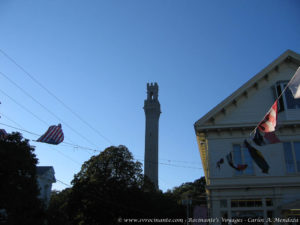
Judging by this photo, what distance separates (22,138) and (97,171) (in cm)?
1767

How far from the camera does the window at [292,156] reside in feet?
54.7

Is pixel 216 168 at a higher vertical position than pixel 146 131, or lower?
lower

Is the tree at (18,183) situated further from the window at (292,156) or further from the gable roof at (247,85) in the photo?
the window at (292,156)

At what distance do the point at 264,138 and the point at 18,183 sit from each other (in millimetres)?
12911

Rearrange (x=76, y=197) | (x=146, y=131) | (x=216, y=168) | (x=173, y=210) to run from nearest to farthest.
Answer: (x=216, y=168) < (x=76, y=197) < (x=173, y=210) < (x=146, y=131)

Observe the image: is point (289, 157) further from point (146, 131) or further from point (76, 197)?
point (146, 131)

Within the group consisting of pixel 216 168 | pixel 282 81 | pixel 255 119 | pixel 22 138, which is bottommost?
pixel 216 168

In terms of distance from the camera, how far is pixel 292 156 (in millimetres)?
16984

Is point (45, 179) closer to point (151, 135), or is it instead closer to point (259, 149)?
point (259, 149)

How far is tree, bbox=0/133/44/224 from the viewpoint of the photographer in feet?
51.8

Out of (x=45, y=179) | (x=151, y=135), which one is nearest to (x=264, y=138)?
(x=45, y=179)

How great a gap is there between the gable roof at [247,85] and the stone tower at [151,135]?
55275 mm

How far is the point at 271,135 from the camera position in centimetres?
1231

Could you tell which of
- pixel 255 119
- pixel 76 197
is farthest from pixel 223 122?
pixel 76 197
